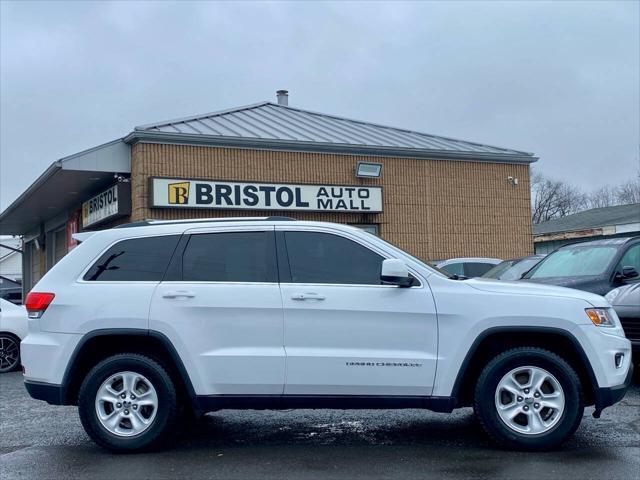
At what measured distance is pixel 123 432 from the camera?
6125mm

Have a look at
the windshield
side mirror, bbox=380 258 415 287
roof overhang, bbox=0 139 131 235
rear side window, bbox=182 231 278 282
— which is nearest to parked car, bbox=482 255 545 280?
the windshield

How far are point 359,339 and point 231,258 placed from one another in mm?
1290

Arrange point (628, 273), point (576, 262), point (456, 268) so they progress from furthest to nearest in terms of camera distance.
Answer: point (456, 268) < point (576, 262) < point (628, 273)

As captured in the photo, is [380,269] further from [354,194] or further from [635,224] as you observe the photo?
[635,224]

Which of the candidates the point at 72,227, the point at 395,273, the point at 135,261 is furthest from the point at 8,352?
the point at 72,227

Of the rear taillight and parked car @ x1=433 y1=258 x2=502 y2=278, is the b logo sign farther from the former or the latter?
the rear taillight

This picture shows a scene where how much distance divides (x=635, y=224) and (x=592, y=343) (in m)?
22.5

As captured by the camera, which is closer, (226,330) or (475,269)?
(226,330)

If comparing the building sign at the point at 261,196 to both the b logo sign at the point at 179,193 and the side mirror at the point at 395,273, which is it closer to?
the b logo sign at the point at 179,193

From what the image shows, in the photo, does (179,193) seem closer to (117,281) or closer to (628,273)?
(628,273)

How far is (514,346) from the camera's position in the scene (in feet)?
20.4

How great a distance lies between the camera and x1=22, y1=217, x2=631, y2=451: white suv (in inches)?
236

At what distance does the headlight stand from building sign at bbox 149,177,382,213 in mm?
12204

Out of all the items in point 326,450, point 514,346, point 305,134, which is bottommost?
point 326,450
